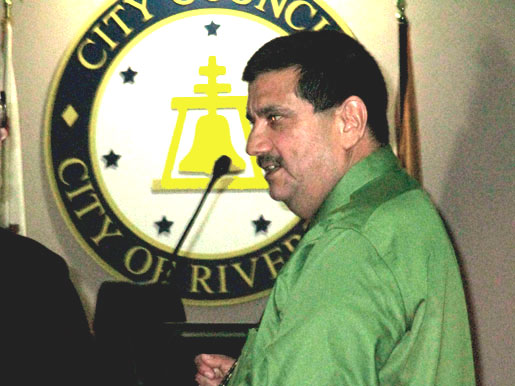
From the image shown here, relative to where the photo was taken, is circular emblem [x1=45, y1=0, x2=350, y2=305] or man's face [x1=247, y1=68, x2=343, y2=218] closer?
man's face [x1=247, y1=68, x2=343, y2=218]

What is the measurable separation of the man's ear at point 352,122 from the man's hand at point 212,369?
22.1 inches

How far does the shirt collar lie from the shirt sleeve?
191 mm

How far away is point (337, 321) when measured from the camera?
1.09 meters

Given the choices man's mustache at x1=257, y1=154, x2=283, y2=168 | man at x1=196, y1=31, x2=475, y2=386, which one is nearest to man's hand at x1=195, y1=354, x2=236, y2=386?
man at x1=196, y1=31, x2=475, y2=386

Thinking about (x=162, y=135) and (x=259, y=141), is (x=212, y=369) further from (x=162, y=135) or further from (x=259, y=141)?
(x=162, y=135)

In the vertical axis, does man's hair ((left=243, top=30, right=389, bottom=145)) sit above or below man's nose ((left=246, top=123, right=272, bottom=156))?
above

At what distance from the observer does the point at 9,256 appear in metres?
1.66

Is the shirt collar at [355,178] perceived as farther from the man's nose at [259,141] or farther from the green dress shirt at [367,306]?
the man's nose at [259,141]

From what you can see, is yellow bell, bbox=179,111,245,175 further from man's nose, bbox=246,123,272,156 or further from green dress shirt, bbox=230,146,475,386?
green dress shirt, bbox=230,146,475,386

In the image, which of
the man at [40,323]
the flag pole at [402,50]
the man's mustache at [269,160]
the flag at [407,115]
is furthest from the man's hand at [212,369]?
the flag pole at [402,50]

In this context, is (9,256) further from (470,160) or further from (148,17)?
(470,160)

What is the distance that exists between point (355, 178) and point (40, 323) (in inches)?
25.1

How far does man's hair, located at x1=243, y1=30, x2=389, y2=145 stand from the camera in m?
1.44

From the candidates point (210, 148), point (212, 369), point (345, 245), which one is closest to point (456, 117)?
point (210, 148)
